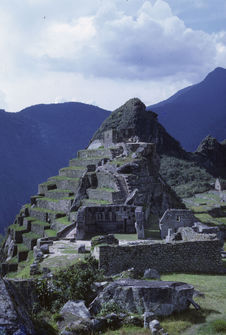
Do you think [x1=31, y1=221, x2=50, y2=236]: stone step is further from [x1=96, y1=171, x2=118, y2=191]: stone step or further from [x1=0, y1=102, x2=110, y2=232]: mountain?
[x1=0, y1=102, x2=110, y2=232]: mountain

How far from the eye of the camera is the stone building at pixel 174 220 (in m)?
16.2

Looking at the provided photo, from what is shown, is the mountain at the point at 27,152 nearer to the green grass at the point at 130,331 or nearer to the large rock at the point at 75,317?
the large rock at the point at 75,317

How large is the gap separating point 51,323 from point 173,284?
2330 millimetres

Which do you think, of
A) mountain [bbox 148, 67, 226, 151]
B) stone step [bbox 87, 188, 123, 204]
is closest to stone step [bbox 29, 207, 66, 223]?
stone step [bbox 87, 188, 123, 204]

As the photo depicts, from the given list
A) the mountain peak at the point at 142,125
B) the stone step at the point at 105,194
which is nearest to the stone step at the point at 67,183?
the stone step at the point at 105,194

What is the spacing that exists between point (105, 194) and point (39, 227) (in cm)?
747

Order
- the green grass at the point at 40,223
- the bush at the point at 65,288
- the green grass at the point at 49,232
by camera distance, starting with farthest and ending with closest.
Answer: the green grass at the point at 40,223 < the green grass at the point at 49,232 < the bush at the point at 65,288

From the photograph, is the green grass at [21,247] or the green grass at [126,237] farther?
the green grass at [21,247]

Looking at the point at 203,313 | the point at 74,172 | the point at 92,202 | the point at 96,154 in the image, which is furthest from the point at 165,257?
the point at 96,154

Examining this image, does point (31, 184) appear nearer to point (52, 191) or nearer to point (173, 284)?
point (52, 191)

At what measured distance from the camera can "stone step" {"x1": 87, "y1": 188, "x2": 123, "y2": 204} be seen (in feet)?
77.2

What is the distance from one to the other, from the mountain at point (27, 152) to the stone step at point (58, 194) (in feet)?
345

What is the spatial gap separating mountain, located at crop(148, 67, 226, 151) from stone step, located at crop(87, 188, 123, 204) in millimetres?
87736

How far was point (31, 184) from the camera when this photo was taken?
16150 cm
